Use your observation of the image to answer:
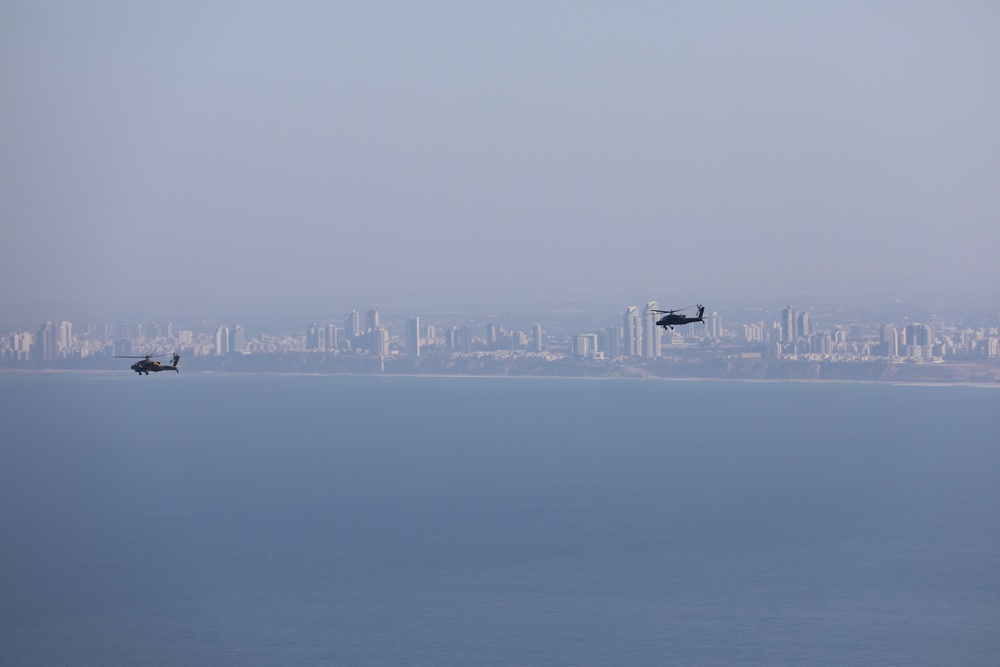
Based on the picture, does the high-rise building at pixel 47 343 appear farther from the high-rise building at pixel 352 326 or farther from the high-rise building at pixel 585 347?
the high-rise building at pixel 585 347

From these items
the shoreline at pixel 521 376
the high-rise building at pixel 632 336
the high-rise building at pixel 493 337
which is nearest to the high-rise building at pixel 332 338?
the shoreline at pixel 521 376

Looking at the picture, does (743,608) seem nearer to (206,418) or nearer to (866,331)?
(206,418)

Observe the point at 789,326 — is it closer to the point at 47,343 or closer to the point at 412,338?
the point at 412,338

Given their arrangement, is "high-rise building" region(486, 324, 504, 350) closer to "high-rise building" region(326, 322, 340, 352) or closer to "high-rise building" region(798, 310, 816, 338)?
"high-rise building" region(326, 322, 340, 352)

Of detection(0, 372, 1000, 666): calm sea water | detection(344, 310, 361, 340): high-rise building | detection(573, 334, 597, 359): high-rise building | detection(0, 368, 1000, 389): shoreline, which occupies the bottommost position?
detection(0, 372, 1000, 666): calm sea water

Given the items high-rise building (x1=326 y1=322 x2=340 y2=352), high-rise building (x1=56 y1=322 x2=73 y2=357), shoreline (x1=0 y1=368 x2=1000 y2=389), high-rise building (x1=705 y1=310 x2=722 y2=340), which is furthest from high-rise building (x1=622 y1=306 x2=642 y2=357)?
high-rise building (x1=56 y1=322 x2=73 y2=357)

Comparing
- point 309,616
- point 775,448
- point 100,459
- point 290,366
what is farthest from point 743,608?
point 290,366

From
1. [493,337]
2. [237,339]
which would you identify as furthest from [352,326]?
[237,339]
